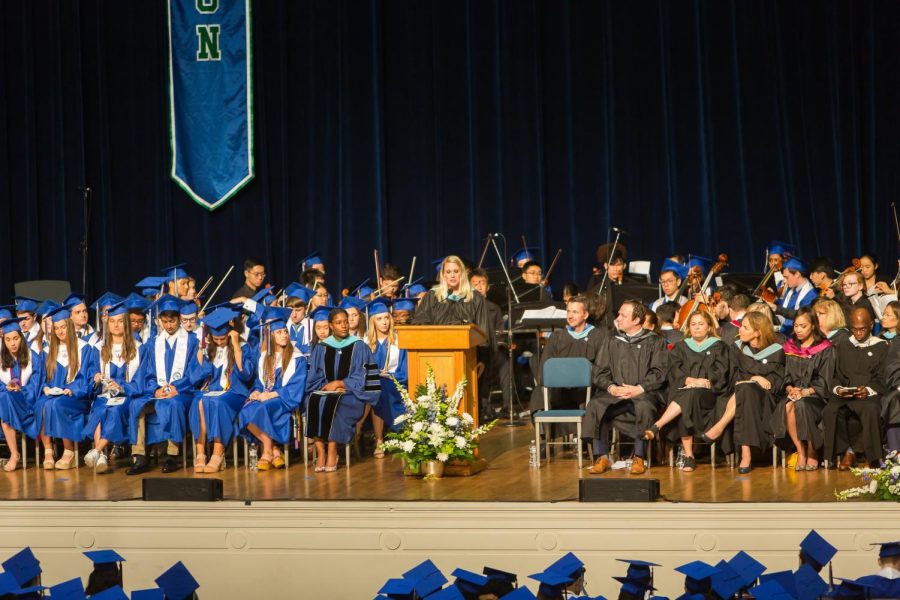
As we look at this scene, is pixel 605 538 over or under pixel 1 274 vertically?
under

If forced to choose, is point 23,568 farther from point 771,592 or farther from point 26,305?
point 26,305

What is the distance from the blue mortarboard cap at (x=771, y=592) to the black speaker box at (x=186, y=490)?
3631 millimetres

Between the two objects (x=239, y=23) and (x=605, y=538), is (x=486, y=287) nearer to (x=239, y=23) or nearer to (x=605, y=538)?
(x=605, y=538)

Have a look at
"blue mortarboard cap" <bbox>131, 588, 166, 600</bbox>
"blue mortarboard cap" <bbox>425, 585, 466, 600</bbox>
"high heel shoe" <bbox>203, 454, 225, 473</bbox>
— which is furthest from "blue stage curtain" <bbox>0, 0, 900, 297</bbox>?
"blue mortarboard cap" <bbox>131, 588, 166, 600</bbox>

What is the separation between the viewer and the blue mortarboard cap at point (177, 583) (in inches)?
226

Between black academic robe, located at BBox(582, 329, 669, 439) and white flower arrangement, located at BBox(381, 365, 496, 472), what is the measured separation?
0.82m

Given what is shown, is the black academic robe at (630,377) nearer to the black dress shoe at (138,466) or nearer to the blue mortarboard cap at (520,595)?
the black dress shoe at (138,466)

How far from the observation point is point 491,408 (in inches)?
452

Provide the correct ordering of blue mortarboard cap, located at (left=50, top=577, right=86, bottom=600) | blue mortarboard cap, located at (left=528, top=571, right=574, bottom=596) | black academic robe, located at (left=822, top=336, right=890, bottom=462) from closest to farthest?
blue mortarboard cap, located at (left=50, top=577, right=86, bottom=600), blue mortarboard cap, located at (left=528, top=571, right=574, bottom=596), black academic robe, located at (left=822, top=336, right=890, bottom=462)

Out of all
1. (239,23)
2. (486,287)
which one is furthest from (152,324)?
(239,23)

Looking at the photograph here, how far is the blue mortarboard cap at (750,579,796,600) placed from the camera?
16.5 feet

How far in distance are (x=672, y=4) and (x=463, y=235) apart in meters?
3.34

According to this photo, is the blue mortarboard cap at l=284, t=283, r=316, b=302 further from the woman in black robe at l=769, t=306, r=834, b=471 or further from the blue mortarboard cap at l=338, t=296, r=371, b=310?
the woman in black robe at l=769, t=306, r=834, b=471

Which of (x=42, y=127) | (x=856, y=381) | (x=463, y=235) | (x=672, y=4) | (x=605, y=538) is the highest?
(x=672, y=4)
